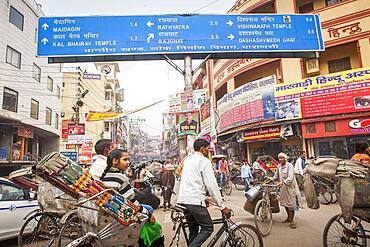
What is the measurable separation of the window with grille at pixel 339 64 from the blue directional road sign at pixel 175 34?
8.05 meters

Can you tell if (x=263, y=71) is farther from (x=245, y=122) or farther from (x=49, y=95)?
(x=49, y=95)

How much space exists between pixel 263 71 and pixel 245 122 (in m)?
4.77

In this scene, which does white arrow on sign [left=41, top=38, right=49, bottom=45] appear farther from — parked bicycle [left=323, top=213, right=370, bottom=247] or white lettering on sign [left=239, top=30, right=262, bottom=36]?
parked bicycle [left=323, top=213, right=370, bottom=247]

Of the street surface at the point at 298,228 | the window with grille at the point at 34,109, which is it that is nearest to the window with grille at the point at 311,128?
the street surface at the point at 298,228

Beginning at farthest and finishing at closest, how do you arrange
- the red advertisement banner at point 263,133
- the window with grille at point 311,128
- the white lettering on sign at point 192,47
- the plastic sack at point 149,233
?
the red advertisement banner at point 263,133 < the window with grille at point 311,128 < the white lettering on sign at point 192,47 < the plastic sack at point 149,233

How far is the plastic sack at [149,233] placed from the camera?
325 centimetres

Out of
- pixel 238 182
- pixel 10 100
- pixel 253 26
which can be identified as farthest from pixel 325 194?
pixel 10 100

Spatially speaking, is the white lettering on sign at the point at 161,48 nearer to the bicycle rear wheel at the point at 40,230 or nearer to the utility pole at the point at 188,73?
the utility pole at the point at 188,73

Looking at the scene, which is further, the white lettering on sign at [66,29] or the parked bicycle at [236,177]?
the parked bicycle at [236,177]

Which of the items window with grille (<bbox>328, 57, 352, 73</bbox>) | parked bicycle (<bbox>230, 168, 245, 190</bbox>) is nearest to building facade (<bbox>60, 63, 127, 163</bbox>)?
parked bicycle (<bbox>230, 168, 245, 190</bbox>)

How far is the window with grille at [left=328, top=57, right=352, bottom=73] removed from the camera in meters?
15.6

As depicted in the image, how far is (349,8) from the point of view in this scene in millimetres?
14352

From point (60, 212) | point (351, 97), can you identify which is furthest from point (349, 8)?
point (60, 212)

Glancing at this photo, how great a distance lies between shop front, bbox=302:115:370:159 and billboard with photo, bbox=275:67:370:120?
50 centimetres
